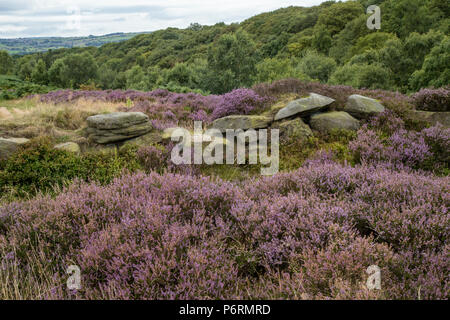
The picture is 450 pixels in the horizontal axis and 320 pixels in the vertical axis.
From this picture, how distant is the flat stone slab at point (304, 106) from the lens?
7.86 m

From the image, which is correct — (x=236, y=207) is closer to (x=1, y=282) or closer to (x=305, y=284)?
(x=305, y=284)

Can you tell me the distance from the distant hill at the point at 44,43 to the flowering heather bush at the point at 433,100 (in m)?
83.3

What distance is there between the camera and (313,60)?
108ft

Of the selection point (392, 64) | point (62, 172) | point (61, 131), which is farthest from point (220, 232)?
point (392, 64)

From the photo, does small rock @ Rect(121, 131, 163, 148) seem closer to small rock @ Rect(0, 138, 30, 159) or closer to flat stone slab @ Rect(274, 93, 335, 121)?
small rock @ Rect(0, 138, 30, 159)

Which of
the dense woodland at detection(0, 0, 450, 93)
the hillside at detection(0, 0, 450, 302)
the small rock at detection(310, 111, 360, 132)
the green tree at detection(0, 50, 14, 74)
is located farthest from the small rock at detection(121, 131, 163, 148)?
the green tree at detection(0, 50, 14, 74)

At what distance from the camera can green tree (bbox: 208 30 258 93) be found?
20.5 metres

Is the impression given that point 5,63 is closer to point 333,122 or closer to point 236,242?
point 333,122

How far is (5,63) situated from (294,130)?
81.8 m

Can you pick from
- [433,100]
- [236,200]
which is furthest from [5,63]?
→ [236,200]

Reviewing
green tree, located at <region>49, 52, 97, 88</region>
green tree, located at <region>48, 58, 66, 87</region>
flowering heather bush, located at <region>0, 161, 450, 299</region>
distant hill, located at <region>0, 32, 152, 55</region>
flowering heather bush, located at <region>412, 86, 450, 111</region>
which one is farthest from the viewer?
distant hill, located at <region>0, 32, 152, 55</region>

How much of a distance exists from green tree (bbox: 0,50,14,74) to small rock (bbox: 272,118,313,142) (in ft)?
258

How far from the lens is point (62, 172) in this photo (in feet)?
19.2
